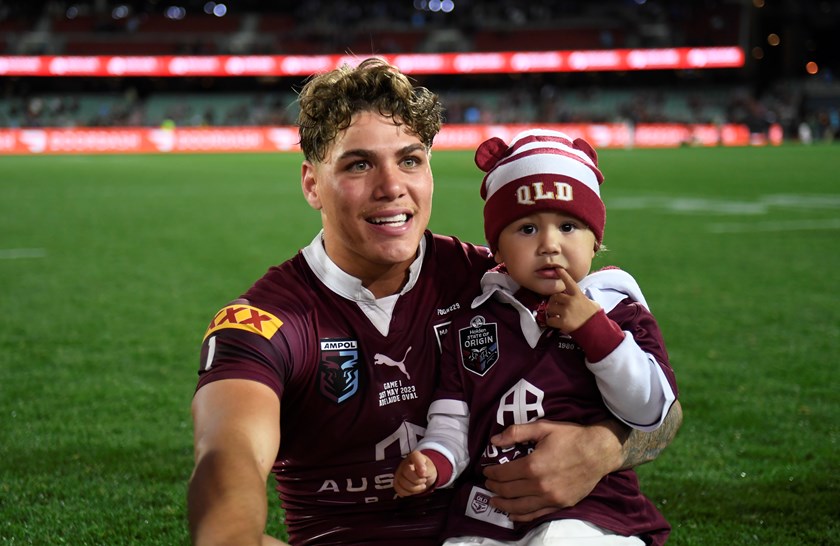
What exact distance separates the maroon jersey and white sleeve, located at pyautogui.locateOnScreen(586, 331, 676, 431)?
0.25 ft

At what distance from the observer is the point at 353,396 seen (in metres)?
2.59

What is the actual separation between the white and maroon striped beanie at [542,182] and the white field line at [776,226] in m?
10.5

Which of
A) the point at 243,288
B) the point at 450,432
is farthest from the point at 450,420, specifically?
the point at 243,288

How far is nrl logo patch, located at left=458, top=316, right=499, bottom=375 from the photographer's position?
2463 millimetres

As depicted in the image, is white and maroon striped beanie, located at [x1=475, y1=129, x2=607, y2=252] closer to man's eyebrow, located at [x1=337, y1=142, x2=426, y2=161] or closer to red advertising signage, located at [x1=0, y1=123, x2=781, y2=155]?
man's eyebrow, located at [x1=337, y1=142, x2=426, y2=161]

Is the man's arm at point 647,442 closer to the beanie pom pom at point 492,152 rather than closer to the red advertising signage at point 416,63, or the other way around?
the beanie pom pom at point 492,152

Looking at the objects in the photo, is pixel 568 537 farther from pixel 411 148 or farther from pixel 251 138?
pixel 251 138

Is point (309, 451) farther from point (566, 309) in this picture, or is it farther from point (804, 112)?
point (804, 112)

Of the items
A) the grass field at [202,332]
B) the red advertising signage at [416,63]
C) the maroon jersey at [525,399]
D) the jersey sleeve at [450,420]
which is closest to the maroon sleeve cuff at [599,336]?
the maroon jersey at [525,399]

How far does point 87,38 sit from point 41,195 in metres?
39.8

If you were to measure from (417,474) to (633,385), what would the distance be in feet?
1.80

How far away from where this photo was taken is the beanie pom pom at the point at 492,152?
265cm

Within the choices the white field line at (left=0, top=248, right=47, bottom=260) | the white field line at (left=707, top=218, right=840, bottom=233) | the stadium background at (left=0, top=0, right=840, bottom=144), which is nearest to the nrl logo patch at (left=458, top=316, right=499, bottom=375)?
the white field line at (left=0, top=248, right=47, bottom=260)

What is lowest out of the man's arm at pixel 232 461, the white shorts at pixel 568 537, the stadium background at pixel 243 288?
the stadium background at pixel 243 288
